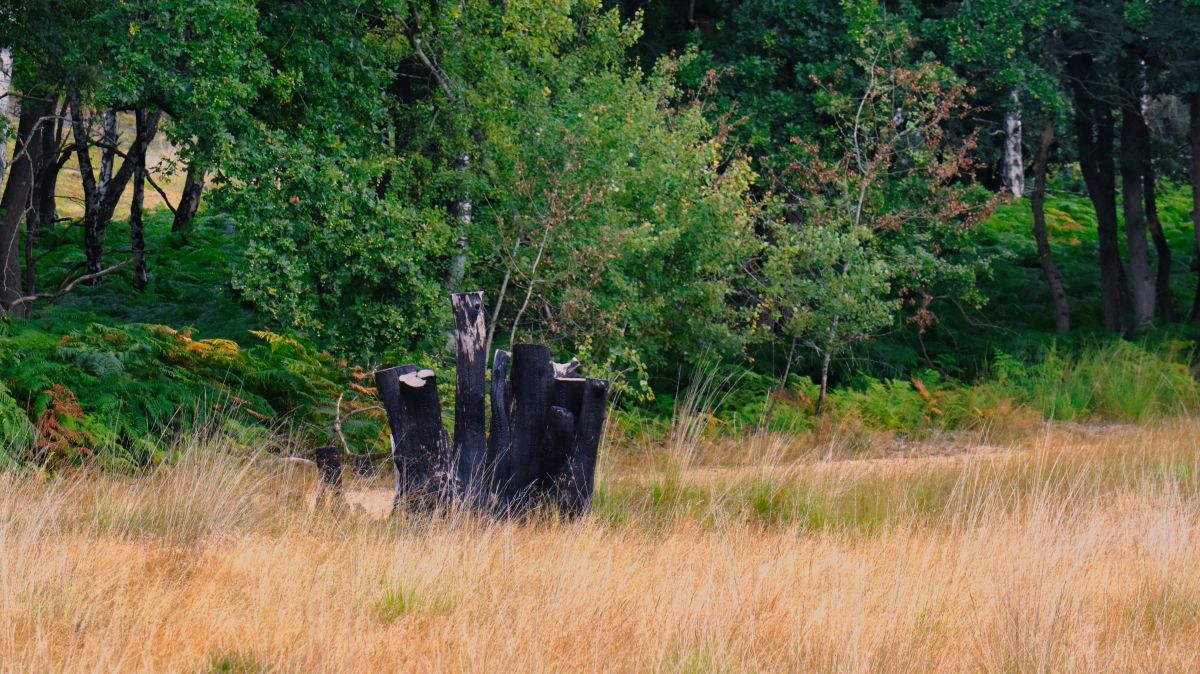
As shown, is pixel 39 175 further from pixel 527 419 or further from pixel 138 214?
pixel 527 419

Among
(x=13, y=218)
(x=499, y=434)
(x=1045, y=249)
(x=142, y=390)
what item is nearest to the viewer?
(x=499, y=434)

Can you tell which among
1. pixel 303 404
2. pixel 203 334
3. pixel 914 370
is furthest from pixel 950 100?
pixel 203 334

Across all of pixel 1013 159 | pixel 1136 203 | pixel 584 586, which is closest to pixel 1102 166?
pixel 1136 203

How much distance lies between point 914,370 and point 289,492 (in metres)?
11.0

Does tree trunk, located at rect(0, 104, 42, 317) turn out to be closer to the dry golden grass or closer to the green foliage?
the green foliage

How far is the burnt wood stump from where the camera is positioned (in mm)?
6875

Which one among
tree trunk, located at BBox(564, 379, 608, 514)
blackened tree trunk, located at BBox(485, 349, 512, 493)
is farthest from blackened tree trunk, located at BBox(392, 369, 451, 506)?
tree trunk, located at BBox(564, 379, 608, 514)

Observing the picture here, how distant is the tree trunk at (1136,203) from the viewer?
16.8 meters

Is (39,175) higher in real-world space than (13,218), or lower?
higher

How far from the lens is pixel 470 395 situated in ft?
23.0

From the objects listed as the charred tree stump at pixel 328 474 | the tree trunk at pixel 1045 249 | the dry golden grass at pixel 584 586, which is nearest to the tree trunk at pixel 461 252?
the dry golden grass at pixel 584 586

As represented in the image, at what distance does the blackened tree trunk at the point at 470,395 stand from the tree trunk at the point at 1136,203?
1307cm

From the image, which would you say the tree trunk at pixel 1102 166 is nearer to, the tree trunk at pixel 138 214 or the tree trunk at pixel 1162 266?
the tree trunk at pixel 1162 266

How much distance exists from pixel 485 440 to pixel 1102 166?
14.1 metres
